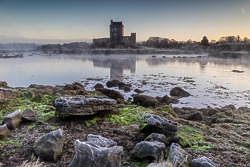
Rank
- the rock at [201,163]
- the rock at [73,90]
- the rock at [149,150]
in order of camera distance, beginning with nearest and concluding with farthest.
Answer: the rock at [201,163] < the rock at [149,150] < the rock at [73,90]

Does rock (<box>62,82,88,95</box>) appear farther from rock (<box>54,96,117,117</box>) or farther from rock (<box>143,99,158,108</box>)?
rock (<box>54,96,117,117</box>)

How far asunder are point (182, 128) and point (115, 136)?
240 centimetres

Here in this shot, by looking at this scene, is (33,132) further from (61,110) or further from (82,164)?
(82,164)

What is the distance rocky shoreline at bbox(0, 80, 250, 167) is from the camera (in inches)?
144

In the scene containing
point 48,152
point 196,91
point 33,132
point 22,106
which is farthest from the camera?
point 196,91

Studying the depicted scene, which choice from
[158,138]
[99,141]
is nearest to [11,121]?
[99,141]

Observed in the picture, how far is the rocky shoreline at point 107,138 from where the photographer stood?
3652 mm

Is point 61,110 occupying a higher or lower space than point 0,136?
higher

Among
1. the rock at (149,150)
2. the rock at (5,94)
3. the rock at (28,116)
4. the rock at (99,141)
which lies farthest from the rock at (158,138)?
the rock at (5,94)

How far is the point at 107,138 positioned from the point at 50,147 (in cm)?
145

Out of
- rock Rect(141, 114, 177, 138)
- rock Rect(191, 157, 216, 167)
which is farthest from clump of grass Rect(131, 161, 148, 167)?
rock Rect(141, 114, 177, 138)

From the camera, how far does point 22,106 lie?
6902mm

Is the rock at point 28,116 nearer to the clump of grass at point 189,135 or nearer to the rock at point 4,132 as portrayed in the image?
the rock at point 4,132

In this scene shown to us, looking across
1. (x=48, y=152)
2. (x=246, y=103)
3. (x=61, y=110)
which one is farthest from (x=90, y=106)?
(x=246, y=103)
